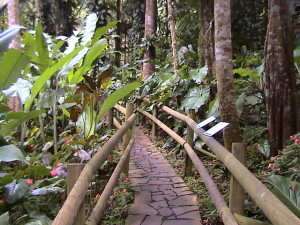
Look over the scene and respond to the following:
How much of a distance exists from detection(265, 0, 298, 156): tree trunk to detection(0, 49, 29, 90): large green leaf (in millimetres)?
2558

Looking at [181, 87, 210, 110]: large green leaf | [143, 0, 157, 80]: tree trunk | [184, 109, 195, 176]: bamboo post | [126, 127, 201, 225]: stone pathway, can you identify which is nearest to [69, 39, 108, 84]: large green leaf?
[184, 109, 195, 176]: bamboo post

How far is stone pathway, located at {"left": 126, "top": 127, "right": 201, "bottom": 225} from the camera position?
286 centimetres

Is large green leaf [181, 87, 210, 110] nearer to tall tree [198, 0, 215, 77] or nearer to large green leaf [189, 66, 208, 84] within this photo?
large green leaf [189, 66, 208, 84]

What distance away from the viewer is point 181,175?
13.7ft

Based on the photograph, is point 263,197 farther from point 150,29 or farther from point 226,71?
point 150,29

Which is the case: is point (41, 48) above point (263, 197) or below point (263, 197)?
above

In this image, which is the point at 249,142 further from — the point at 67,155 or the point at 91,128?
the point at 67,155

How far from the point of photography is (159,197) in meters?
3.40

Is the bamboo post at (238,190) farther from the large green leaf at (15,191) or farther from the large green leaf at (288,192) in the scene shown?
the large green leaf at (15,191)

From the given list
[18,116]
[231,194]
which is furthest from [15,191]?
[231,194]

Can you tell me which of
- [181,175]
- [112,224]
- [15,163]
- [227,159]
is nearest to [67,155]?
[15,163]

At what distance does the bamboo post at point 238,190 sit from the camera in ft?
6.70

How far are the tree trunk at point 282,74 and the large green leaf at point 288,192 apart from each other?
1625mm

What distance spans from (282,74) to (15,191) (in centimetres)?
286
